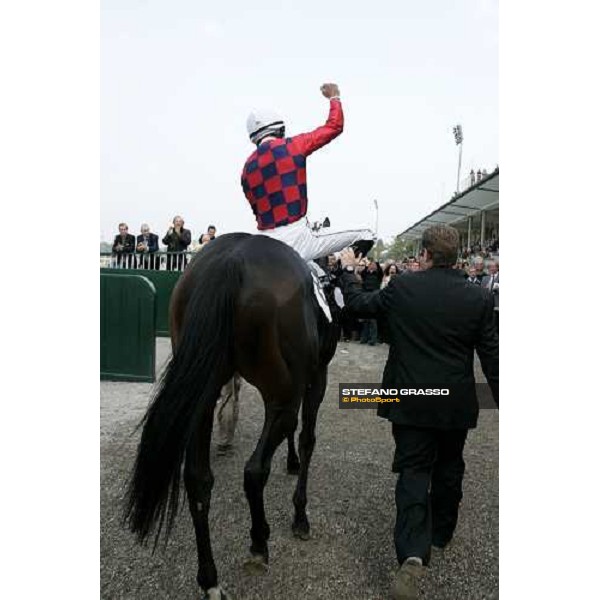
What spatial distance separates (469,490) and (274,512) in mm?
1353

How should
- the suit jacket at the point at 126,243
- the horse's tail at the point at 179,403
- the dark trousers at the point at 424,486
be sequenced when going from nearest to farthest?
the horse's tail at the point at 179,403, the dark trousers at the point at 424,486, the suit jacket at the point at 126,243

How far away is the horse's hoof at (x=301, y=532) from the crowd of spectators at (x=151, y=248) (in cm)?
666

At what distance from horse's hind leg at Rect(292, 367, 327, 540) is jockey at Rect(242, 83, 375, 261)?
2.81ft

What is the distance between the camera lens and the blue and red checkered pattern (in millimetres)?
2766

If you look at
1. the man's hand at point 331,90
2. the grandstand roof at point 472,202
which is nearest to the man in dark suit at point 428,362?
the man's hand at point 331,90

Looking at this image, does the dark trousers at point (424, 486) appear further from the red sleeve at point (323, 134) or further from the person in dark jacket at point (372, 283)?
the person in dark jacket at point (372, 283)

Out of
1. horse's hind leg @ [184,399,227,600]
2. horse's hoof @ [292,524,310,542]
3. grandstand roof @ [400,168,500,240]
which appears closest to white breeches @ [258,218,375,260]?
horse's hind leg @ [184,399,227,600]

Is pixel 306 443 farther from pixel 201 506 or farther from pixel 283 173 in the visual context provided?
pixel 283 173

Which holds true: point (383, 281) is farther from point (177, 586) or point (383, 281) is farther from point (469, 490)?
point (177, 586)

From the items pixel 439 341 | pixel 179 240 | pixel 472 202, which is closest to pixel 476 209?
pixel 472 202

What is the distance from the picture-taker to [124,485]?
327 cm

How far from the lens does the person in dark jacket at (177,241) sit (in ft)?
29.3

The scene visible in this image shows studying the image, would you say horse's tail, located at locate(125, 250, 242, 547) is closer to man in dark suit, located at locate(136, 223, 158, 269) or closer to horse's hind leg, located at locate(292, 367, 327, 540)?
horse's hind leg, located at locate(292, 367, 327, 540)

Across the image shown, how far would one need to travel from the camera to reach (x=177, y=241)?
355 inches
